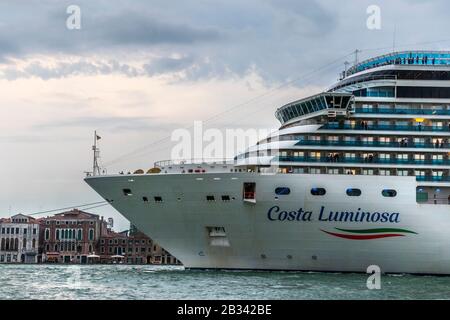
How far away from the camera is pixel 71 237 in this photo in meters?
128

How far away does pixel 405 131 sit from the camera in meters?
40.6

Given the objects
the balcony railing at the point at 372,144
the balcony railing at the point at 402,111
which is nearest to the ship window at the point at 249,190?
the balcony railing at the point at 372,144

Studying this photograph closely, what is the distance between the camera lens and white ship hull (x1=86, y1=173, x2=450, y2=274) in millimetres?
38156

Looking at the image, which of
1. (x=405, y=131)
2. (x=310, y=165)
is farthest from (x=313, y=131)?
(x=405, y=131)

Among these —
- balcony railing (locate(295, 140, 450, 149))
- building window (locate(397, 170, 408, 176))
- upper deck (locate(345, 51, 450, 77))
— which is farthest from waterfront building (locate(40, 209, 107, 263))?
building window (locate(397, 170, 408, 176))

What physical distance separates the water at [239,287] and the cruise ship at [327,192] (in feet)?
3.84

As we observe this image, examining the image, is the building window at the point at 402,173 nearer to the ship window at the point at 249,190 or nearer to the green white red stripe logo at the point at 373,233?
the green white red stripe logo at the point at 373,233

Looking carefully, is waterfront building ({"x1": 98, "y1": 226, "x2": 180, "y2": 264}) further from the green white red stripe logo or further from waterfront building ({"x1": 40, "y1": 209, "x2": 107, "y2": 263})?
the green white red stripe logo

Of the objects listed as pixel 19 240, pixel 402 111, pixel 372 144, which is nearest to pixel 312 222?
pixel 372 144

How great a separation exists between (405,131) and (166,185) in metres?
12.7

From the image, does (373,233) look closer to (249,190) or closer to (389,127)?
(389,127)

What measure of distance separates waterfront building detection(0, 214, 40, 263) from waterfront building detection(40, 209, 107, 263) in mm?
1744

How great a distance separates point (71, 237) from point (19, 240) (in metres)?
8.86

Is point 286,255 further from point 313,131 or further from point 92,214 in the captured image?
point 92,214
